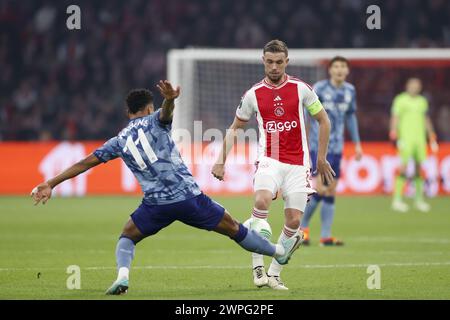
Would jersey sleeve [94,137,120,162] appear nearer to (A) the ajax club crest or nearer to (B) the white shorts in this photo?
(B) the white shorts

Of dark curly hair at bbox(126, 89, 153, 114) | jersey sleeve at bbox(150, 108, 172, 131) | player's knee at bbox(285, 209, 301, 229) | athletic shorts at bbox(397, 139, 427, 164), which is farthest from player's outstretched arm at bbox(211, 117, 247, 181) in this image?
athletic shorts at bbox(397, 139, 427, 164)

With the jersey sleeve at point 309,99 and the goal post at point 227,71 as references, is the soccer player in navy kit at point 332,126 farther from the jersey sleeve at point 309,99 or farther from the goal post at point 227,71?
the goal post at point 227,71

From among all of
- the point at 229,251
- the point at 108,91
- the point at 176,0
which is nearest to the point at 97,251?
the point at 229,251

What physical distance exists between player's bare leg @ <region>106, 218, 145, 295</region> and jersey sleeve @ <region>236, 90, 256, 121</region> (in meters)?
1.50

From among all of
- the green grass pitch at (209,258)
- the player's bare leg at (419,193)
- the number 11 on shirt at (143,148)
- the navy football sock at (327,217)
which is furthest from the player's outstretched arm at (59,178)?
the player's bare leg at (419,193)

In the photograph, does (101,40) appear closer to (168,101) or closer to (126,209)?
(126,209)

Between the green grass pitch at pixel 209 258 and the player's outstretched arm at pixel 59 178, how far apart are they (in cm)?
84

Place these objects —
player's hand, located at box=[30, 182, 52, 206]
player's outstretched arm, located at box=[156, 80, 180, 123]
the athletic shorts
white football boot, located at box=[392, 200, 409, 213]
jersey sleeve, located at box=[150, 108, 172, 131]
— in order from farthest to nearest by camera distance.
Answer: the athletic shorts < white football boot, located at box=[392, 200, 409, 213] < jersey sleeve, located at box=[150, 108, 172, 131] < player's hand, located at box=[30, 182, 52, 206] < player's outstretched arm, located at box=[156, 80, 180, 123]

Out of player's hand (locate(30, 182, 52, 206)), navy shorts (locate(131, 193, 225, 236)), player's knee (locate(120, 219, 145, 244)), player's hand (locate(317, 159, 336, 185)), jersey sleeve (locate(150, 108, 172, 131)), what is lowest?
player's knee (locate(120, 219, 145, 244))

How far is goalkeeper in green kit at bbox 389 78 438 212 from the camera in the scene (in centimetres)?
1925

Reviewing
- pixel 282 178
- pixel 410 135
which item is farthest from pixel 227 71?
pixel 282 178

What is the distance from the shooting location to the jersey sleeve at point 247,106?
30.5 feet

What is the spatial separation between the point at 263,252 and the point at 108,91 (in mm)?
18068

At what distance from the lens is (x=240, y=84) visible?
73.6 feet
